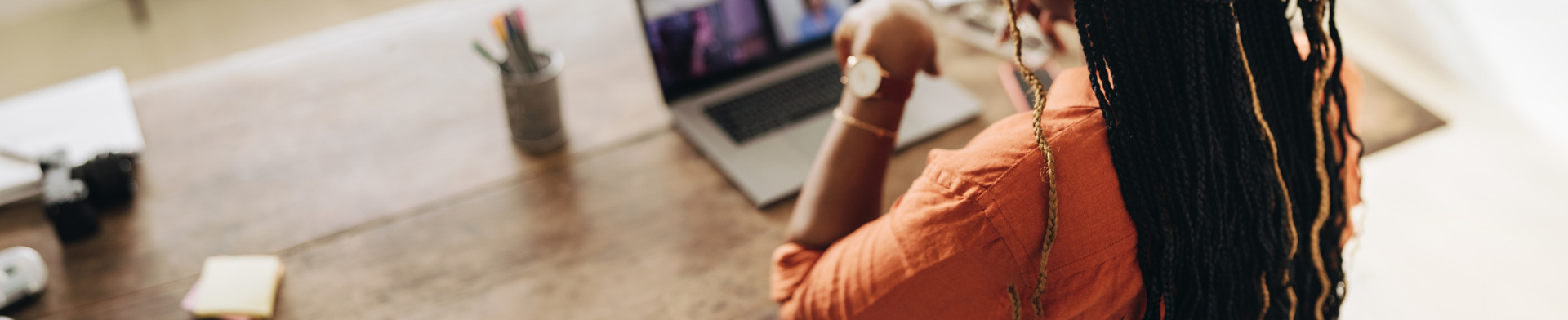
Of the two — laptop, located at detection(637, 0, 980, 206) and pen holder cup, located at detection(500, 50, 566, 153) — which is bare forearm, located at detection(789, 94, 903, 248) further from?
pen holder cup, located at detection(500, 50, 566, 153)

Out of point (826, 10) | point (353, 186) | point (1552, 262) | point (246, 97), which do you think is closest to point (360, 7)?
point (246, 97)

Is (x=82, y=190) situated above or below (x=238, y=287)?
above

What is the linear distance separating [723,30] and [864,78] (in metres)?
0.35

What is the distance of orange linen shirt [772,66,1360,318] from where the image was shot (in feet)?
2.05

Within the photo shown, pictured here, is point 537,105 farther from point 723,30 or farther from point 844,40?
point 844,40

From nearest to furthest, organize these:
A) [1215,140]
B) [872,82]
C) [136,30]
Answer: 1. [1215,140]
2. [872,82]
3. [136,30]

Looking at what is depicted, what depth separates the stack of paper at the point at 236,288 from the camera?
0.90 meters

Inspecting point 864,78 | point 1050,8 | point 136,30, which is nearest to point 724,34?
point 864,78

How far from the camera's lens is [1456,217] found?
3.15 feet

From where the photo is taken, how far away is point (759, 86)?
1185mm

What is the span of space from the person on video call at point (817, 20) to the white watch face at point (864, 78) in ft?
1.16

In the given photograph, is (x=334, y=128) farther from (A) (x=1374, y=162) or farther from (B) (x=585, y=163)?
(A) (x=1374, y=162)

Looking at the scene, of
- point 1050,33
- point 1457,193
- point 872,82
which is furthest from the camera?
point 1050,33

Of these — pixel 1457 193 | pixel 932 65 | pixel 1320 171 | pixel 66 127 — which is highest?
pixel 66 127
